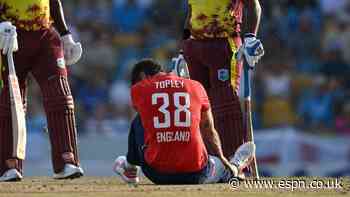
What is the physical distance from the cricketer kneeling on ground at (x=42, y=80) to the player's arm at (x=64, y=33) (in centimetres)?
20

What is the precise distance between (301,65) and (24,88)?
31.1ft

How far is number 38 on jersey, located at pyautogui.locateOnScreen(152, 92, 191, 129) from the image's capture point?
9.25 m

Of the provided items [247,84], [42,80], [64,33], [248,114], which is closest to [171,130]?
[248,114]

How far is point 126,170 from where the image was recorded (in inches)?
387

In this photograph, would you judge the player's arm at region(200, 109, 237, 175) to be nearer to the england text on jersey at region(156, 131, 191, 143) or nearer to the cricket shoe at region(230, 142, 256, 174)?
the england text on jersey at region(156, 131, 191, 143)

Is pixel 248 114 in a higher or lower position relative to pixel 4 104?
lower

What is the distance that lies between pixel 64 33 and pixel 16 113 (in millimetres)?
966

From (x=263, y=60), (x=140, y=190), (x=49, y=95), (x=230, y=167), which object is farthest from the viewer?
(x=263, y=60)

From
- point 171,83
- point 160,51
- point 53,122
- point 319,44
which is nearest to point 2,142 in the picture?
point 53,122

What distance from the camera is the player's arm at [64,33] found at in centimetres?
1052

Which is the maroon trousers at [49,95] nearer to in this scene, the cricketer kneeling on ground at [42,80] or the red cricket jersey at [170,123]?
the cricketer kneeling on ground at [42,80]
